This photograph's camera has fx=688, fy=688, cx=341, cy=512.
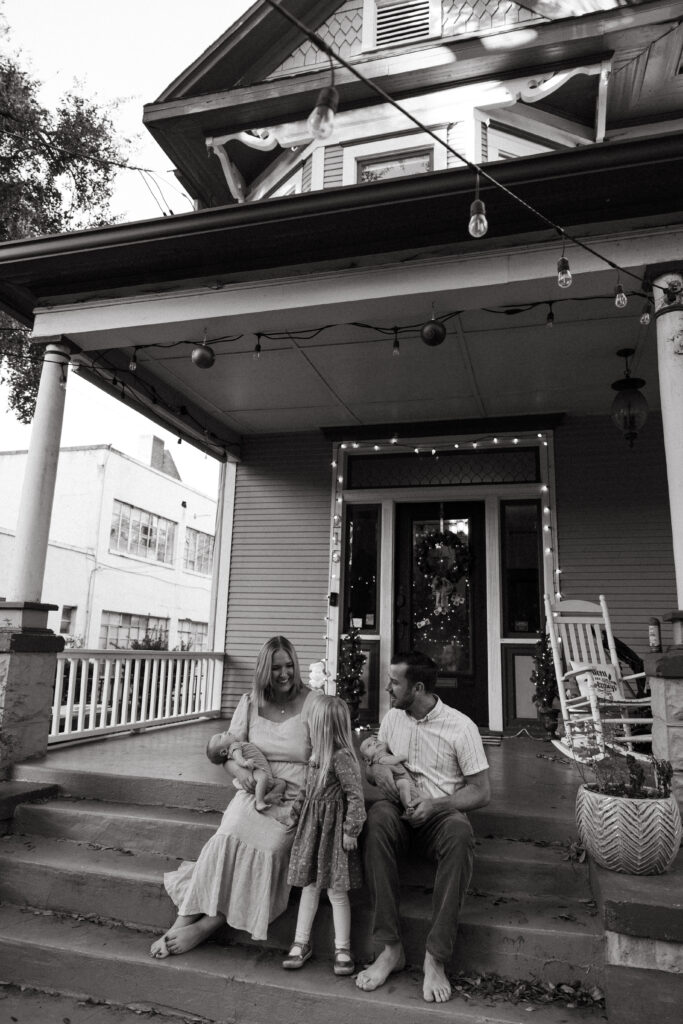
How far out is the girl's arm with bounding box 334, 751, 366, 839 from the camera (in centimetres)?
246

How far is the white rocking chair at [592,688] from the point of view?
4164mm

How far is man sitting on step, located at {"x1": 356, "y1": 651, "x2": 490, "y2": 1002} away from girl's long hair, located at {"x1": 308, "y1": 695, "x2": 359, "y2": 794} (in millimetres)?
234

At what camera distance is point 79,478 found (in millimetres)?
20266

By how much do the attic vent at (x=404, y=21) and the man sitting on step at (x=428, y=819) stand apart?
18.5 ft

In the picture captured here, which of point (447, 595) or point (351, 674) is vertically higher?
point (447, 595)

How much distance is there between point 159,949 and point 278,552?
4.40m

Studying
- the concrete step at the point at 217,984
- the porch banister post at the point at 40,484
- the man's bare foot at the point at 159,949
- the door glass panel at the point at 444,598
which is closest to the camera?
the concrete step at the point at 217,984

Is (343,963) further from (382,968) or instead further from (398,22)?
(398,22)

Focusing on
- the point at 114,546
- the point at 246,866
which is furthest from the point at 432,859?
the point at 114,546

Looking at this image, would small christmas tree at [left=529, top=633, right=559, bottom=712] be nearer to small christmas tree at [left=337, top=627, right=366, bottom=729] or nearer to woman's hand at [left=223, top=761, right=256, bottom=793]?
small christmas tree at [left=337, top=627, right=366, bottom=729]

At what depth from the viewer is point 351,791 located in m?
2.53

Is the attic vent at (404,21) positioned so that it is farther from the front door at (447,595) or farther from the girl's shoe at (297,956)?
the girl's shoe at (297,956)

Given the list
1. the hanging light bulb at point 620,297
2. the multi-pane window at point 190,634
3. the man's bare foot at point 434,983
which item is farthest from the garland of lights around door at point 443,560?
the multi-pane window at point 190,634

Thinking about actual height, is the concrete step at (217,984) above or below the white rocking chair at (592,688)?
below
